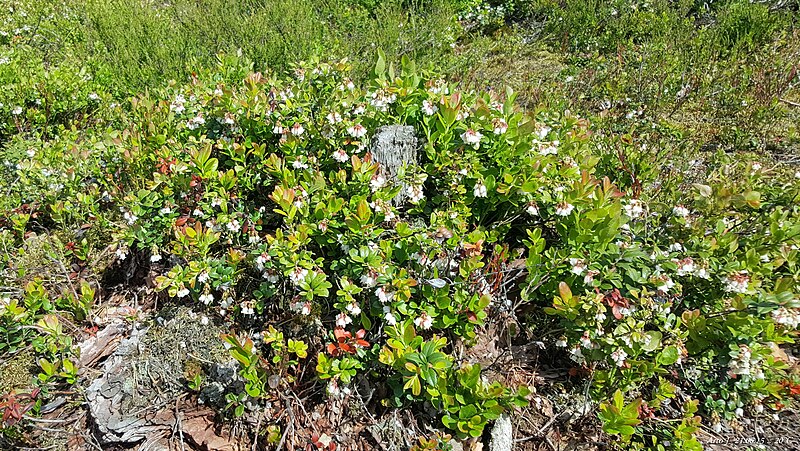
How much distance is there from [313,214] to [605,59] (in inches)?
168

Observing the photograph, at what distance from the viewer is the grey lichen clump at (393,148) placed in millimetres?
2648

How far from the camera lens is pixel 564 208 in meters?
2.33

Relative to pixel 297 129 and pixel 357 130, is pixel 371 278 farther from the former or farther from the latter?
pixel 297 129

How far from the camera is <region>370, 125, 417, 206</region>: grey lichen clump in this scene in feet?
8.69

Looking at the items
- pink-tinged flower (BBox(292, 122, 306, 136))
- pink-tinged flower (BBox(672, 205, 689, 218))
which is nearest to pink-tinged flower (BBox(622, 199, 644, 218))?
pink-tinged flower (BBox(672, 205, 689, 218))

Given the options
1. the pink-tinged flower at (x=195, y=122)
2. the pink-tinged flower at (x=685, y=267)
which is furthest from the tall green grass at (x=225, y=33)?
the pink-tinged flower at (x=685, y=267)

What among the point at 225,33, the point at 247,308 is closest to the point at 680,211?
the point at 247,308

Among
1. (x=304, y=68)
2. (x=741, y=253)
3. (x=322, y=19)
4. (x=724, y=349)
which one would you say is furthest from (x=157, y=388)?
(x=322, y=19)

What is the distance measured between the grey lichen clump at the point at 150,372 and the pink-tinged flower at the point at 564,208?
183cm

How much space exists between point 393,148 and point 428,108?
0.28 meters

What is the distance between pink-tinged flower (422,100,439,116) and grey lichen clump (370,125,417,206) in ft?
0.39

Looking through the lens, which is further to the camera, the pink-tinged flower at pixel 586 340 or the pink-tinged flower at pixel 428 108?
the pink-tinged flower at pixel 428 108

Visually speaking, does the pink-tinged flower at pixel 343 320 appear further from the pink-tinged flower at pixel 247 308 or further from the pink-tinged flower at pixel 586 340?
the pink-tinged flower at pixel 586 340

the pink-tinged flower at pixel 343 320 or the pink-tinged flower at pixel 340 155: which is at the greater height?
the pink-tinged flower at pixel 340 155
